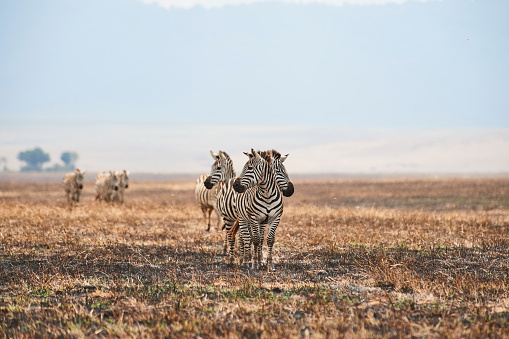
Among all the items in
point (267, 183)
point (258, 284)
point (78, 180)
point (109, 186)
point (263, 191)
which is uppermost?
point (267, 183)

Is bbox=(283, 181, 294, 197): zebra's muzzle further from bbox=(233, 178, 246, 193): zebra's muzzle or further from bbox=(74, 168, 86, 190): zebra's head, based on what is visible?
bbox=(74, 168, 86, 190): zebra's head

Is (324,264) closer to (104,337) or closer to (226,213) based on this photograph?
(226,213)

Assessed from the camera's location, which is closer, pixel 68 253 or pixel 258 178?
pixel 258 178

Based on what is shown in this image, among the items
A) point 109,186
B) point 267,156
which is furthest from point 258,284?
point 109,186

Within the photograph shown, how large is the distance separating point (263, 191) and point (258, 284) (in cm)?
232

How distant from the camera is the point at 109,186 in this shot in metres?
28.2

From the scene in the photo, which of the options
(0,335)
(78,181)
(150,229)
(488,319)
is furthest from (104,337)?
(78,181)

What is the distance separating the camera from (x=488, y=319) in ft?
25.0

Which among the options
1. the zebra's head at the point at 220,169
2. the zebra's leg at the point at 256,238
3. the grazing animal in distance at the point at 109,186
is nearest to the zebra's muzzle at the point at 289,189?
the zebra's leg at the point at 256,238

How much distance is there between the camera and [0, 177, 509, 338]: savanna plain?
24.1ft

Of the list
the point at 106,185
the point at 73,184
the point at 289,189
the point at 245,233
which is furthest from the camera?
the point at 106,185

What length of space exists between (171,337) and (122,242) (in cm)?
882

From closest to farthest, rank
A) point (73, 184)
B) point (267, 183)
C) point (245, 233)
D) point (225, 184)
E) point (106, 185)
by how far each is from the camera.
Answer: point (267, 183) < point (245, 233) < point (225, 184) < point (73, 184) < point (106, 185)

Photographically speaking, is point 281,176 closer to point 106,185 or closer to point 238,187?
point 238,187
